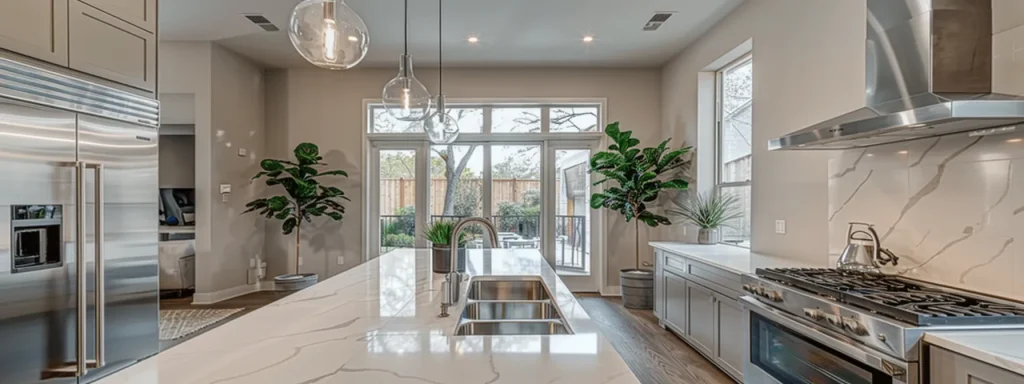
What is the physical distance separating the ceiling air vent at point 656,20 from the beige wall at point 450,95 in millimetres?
1362

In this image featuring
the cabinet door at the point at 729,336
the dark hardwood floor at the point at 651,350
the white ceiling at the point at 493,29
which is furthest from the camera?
the white ceiling at the point at 493,29

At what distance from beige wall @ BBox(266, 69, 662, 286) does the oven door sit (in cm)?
354

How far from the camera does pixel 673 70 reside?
18.2 ft

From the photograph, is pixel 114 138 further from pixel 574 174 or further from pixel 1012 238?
pixel 574 174

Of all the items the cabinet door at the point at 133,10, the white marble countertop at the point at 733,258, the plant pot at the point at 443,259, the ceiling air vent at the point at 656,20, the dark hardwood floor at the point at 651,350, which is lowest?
the dark hardwood floor at the point at 651,350

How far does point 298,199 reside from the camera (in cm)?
542

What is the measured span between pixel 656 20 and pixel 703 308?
2.68 metres

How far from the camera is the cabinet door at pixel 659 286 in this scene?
14.3 ft

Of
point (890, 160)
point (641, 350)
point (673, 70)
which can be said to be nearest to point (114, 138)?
point (641, 350)

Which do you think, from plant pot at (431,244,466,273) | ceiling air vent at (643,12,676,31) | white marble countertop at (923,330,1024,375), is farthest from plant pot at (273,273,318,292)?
white marble countertop at (923,330,1024,375)

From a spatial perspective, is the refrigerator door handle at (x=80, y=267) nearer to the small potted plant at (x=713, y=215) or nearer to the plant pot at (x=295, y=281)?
the plant pot at (x=295, y=281)

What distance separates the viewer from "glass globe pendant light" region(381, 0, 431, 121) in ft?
8.93

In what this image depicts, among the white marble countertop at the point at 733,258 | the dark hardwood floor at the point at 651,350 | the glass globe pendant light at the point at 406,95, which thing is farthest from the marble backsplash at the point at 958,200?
the glass globe pendant light at the point at 406,95

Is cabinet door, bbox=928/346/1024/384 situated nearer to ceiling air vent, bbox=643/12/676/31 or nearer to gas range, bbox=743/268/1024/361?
gas range, bbox=743/268/1024/361
